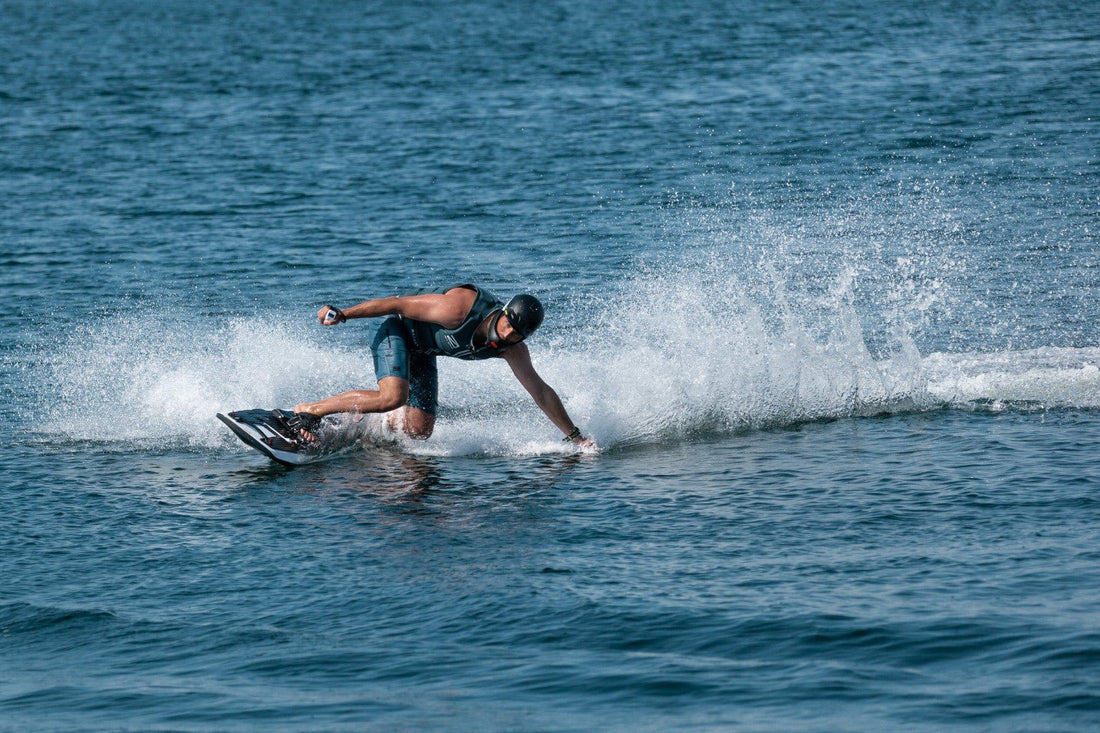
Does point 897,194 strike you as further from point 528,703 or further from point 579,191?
point 528,703

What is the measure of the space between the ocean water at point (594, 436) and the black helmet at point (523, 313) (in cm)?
120

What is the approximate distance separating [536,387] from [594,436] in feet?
2.72

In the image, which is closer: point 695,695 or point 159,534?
point 695,695

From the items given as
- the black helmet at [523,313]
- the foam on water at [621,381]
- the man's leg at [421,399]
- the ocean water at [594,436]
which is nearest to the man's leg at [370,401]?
the man's leg at [421,399]

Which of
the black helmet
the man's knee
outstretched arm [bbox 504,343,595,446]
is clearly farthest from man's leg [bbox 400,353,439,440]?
the black helmet

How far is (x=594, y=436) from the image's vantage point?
41.2 ft

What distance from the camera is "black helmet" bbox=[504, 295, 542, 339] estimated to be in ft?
37.0

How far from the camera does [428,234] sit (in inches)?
912

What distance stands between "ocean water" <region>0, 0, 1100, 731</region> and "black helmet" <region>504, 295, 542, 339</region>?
3.93 feet

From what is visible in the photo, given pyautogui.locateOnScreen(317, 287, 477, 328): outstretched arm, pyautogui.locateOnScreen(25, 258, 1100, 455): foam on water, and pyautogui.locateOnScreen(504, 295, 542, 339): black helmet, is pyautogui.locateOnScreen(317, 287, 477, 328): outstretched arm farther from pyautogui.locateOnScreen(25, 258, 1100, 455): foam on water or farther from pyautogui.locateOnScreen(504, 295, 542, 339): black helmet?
pyautogui.locateOnScreen(25, 258, 1100, 455): foam on water

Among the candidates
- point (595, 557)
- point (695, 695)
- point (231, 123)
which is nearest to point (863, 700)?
point (695, 695)

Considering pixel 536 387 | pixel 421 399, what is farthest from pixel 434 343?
pixel 536 387

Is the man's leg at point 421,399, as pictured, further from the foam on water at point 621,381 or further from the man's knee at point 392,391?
the man's knee at point 392,391

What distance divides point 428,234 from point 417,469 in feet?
37.9
